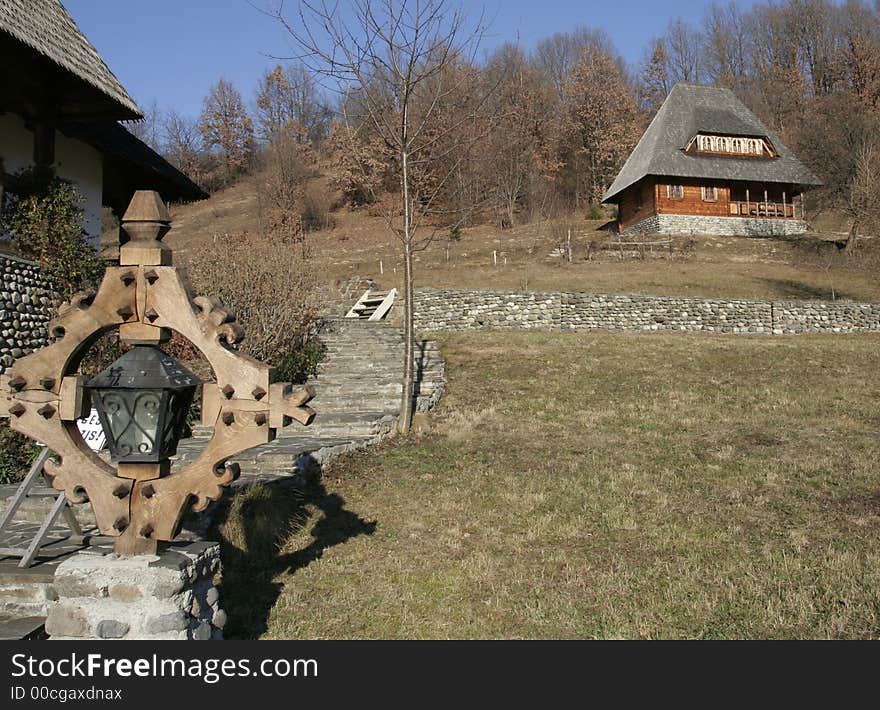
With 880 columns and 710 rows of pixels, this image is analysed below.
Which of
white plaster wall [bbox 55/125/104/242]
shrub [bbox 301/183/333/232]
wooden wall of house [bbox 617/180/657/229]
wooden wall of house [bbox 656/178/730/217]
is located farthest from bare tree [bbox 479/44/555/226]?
white plaster wall [bbox 55/125/104/242]

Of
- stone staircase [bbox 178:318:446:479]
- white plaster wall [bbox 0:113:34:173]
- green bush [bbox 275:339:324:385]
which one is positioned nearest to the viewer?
stone staircase [bbox 178:318:446:479]

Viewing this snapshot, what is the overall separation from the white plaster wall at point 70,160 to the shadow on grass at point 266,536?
7413mm

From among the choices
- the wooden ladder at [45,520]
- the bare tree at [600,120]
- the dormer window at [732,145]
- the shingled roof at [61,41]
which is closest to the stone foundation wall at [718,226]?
the dormer window at [732,145]

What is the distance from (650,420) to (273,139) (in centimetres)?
4829

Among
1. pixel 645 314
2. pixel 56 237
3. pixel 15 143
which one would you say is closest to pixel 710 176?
pixel 645 314

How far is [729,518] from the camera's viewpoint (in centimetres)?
662

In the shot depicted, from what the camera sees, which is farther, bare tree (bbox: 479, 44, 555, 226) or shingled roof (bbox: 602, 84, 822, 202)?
bare tree (bbox: 479, 44, 555, 226)

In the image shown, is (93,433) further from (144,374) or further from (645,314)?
(645,314)

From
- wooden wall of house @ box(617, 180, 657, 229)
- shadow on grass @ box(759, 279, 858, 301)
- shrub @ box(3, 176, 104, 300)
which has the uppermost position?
wooden wall of house @ box(617, 180, 657, 229)

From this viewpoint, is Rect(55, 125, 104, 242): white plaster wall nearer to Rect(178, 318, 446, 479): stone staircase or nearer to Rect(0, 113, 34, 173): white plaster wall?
Rect(0, 113, 34, 173): white plaster wall

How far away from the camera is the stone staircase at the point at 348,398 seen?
26.4 ft

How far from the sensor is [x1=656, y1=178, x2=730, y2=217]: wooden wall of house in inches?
1412

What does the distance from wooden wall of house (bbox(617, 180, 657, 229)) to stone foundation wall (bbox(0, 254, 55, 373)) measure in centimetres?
3163
